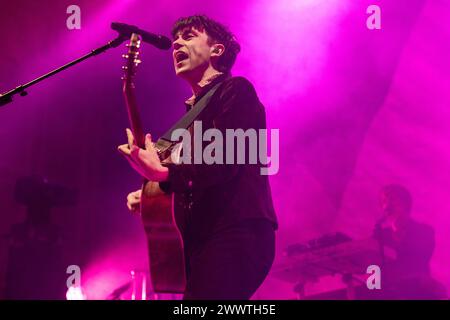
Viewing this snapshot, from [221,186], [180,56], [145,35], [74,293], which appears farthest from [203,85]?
[74,293]

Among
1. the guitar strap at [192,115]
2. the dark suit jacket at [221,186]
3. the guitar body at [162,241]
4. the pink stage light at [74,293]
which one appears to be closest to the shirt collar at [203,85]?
the guitar strap at [192,115]

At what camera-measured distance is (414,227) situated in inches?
182

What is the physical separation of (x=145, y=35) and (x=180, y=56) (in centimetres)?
19

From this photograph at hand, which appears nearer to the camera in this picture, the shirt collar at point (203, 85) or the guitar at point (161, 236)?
the guitar at point (161, 236)

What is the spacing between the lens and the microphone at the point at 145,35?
2.49 m

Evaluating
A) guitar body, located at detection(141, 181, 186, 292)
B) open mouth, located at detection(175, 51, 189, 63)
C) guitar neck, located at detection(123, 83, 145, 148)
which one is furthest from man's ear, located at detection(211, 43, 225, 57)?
guitar body, located at detection(141, 181, 186, 292)

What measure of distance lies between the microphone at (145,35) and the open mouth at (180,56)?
0.06 meters

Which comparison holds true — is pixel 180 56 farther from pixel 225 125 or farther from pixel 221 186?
pixel 221 186

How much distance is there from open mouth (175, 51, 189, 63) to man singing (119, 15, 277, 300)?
0.93 feet

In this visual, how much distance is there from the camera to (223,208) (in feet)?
7.04

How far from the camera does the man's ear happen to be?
260 cm

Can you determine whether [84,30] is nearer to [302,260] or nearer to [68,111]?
[68,111]

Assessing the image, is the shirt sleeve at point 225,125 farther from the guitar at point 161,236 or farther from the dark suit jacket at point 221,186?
the guitar at point 161,236
